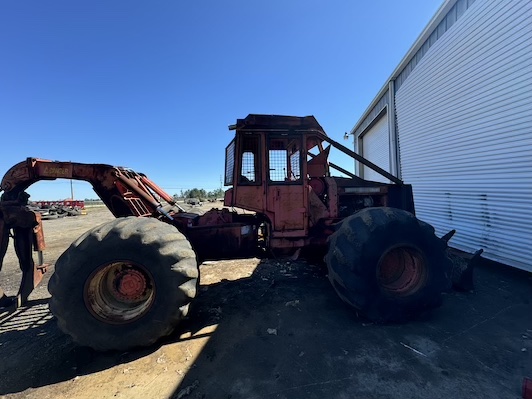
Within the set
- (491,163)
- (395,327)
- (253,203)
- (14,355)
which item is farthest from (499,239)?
(14,355)

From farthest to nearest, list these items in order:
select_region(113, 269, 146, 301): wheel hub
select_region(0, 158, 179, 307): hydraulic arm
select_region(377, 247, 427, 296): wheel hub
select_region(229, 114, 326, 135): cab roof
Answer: select_region(229, 114, 326, 135): cab roof → select_region(0, 158, 179, 307): hydraulic arm → select_region(377, 247, 427, 296): wheel hub → select_region(113, 269, 146, 301): wheel hub

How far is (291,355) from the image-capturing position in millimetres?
2875

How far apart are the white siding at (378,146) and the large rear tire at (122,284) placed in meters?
11.6

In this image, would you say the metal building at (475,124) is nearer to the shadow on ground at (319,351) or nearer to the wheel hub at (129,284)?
the shadow on ground at (319,351)

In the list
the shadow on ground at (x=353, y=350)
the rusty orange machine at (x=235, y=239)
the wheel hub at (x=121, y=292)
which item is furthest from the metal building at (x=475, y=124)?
the wheel hub at (x=121, y=292)

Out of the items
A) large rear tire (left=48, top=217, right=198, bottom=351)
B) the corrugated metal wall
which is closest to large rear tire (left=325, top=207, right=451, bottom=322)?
large rear tire (left=48, top=217, right=198, bottom=351)

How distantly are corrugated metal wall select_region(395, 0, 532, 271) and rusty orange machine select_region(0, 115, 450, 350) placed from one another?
8.88 feet

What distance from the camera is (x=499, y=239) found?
6.02 metres

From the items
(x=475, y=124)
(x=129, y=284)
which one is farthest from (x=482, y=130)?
(x=129, y=284)

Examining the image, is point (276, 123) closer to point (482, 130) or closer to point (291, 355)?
point (291, 355)

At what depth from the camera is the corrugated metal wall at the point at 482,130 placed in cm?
541

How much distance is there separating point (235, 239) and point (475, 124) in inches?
263

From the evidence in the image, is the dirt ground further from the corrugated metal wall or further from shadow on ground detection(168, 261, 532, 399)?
the corrugated metal wall

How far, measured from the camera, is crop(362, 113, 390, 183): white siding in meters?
12.6
